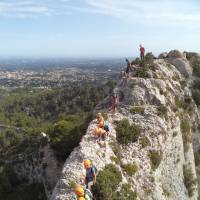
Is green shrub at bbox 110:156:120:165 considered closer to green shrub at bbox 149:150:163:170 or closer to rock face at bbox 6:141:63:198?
green shrub at bbox 149:150:163:170

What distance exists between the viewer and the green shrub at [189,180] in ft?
118

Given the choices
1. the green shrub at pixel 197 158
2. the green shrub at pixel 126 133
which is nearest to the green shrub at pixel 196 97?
the green shrub at pixel 197 158

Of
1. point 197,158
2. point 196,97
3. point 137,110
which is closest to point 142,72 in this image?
point 137,110

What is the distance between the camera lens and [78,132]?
3872cm

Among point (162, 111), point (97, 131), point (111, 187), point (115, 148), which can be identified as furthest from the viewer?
point (162, 111)

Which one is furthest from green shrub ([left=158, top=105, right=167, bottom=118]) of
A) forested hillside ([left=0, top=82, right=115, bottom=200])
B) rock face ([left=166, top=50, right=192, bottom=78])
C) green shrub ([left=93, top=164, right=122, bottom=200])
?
rock face ([left=166, top=50, right=192, bottom=78])

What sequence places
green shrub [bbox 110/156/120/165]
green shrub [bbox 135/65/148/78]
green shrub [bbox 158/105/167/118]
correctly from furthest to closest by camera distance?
1. green shrub [bbox 135/65/148/78]
2. green shrub [bbox 158/105/167/118]
3. green shrub [bbox 110/156/120/165]

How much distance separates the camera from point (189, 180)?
36625 mm

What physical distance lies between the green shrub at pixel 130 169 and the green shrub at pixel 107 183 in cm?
194

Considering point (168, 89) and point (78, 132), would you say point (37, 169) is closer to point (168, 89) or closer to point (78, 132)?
point (78, 132)

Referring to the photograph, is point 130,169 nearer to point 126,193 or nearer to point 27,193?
point 126,193

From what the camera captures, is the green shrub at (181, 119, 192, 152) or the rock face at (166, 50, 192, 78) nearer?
the green shrub at (181, 119, 192, 152)

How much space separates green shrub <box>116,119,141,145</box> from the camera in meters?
29.3

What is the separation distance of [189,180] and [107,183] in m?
16.6
